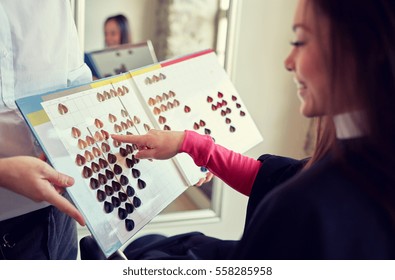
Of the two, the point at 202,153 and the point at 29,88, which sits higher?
the point at 29,88

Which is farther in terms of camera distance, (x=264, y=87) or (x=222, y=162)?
(x=264, y=87)

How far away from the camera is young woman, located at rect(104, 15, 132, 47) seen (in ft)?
4.83

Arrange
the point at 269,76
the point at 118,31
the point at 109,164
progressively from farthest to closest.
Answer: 1. the point at 269,76
2. the point at 118,31
3. the point at 109,164

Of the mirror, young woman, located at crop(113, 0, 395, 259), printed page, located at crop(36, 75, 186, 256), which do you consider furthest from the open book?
the mirror

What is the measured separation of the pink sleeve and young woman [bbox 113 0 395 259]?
0.97 feet

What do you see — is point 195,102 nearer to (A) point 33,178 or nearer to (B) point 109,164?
(B) point 109,164

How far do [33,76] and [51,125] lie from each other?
5.6 inches

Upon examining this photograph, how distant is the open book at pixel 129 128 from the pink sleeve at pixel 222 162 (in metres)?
0.07

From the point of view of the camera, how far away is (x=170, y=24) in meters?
1.53

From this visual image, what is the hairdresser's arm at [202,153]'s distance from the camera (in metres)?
0.94

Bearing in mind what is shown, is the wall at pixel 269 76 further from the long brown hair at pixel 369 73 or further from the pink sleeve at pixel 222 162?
the long brown hair at pixel 369 73

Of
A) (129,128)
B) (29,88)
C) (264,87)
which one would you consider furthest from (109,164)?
(264,87)

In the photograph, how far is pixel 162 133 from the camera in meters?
0.95

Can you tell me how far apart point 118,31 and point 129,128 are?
62cm
